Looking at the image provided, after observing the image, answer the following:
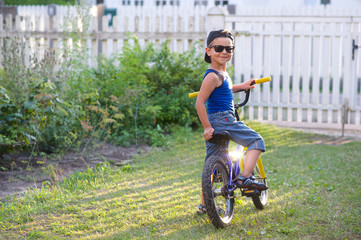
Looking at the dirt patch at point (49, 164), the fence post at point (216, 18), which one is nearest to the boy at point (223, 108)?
the dirt patch at point (49, 164)

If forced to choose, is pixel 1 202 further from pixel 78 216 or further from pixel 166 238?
pixel 166 238

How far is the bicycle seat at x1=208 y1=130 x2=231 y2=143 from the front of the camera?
11.9 ft

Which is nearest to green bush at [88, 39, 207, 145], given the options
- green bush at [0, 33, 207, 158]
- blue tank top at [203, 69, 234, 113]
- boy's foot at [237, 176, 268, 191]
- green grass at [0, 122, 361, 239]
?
green bush at [0, 33, 207, 158]

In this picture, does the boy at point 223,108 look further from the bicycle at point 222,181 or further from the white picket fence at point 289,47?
the white picket fence at point 289,47

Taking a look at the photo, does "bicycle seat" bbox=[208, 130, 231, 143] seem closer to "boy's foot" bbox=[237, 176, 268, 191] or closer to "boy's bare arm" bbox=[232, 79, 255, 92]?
"boy's foot" bbox=[237, 176, 268, 191]

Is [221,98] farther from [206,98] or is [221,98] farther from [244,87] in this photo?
[244,87]

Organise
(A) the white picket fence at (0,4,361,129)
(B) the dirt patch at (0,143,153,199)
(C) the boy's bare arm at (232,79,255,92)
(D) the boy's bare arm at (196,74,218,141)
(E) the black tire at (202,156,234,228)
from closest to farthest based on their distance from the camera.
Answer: (E) the black tire at (202,156,234,228) → (D) the boy's bare arm at (196,74,218,141) → (C) the boy's bare arm at (232,79,255,92) → (B) the dirt patch at (0,143,153,199) → (A) the white picket fence at (0,4,361,129)

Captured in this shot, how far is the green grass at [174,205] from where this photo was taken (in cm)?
361

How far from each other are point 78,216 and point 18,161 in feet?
6.44

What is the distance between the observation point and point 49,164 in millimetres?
5348

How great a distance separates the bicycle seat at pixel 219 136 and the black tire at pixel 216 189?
17cm

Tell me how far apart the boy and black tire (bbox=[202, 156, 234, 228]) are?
15 cm

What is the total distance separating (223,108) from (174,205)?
3.63ft

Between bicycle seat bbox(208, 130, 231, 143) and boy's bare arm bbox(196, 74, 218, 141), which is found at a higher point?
boy's bare arm bbox(196, 74, 218, 141)
